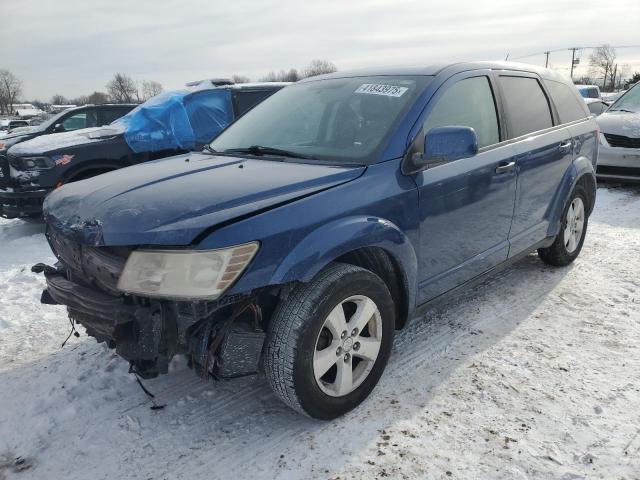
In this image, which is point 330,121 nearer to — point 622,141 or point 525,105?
point 525,105

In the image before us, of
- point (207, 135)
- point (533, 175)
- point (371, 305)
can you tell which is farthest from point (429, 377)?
point (207, 135)

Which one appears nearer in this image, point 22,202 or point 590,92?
point 22,202

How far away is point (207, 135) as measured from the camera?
7.19m

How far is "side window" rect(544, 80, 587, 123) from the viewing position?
167 inches

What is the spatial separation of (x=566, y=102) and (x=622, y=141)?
438cm

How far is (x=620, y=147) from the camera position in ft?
26.0

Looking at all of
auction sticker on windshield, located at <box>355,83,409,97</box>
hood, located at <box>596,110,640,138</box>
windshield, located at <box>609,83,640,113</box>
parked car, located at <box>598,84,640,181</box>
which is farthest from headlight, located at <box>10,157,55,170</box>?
windshield, located at <box>609,83,640,113</box>

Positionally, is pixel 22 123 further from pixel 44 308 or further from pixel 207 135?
pixel 44 308

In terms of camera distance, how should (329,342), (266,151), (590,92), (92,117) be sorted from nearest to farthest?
(329,342), (266,151), (92,117), (590,92)

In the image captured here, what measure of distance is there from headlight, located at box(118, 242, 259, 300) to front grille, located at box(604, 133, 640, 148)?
7796 millimetres

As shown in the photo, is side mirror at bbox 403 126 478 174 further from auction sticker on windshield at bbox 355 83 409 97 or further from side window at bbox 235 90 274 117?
side window at bbox 235 90 274 117

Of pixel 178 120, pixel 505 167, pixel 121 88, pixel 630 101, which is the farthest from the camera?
pixel 121 88

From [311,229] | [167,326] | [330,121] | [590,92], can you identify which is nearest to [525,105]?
[330,121]

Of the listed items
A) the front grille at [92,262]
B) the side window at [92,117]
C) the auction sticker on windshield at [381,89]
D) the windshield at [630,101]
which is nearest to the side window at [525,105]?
the auction sticker on windshield at [381,89]
